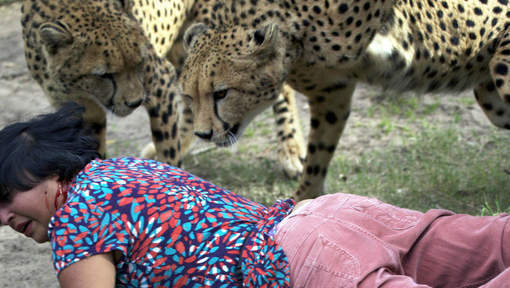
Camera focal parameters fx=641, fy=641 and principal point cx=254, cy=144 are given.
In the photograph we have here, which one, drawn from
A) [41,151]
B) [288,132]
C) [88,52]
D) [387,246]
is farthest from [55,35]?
[387,246]

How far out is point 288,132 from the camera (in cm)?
462

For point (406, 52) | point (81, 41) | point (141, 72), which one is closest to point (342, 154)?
point (406, 52)

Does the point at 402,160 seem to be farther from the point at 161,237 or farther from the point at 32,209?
the point at 32,209

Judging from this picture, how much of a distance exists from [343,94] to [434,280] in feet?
5.50

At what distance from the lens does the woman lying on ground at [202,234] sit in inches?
78.0

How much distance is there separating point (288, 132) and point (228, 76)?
155cm

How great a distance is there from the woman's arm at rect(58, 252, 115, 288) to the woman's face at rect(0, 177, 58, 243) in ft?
0.85

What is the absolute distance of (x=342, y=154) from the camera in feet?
14.8

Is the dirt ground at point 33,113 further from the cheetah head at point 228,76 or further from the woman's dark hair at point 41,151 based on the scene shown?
the woman's dark hair at point 41,151

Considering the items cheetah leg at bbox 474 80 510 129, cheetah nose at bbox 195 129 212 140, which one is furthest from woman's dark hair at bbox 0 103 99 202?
cheetah leg at bbox 474 80 510 129

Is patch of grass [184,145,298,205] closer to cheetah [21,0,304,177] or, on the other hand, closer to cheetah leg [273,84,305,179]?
cheetah leg [273,84,305,179]

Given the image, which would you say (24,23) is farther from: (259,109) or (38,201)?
(38,201)

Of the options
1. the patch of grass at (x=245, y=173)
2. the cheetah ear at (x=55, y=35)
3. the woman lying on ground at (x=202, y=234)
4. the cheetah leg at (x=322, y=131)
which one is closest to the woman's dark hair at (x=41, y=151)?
the woman lying on ground at (x=202, y=234)

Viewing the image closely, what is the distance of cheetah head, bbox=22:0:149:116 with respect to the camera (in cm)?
347
